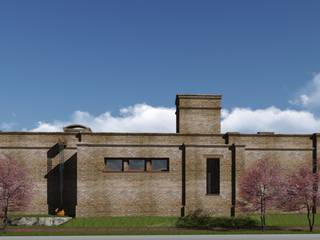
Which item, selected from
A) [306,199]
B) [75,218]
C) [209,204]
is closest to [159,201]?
[209,204]

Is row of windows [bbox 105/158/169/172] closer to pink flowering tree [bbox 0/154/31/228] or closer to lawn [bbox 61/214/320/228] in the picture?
lawn [bbox 61/214/320/228]

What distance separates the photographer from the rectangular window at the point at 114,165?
35.1 metres

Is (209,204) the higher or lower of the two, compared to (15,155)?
lower

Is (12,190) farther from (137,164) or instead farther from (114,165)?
(137,164)

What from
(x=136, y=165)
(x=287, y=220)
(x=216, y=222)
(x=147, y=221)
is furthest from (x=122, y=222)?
(x=287, y=220)

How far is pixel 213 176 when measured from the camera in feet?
123

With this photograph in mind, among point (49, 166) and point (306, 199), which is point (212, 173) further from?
point (49, 166)

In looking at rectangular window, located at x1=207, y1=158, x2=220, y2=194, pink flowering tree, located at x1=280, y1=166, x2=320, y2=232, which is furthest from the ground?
rectangular window, located at x1=207, y1=158, x2=220, y2=194

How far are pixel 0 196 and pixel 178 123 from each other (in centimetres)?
1874

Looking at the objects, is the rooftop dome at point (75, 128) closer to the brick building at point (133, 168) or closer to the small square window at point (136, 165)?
the brick building at point (133, 168)

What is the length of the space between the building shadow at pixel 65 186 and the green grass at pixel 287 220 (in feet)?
54.2

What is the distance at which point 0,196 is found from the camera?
27.2m

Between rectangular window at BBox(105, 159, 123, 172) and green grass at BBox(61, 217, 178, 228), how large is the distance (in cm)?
435

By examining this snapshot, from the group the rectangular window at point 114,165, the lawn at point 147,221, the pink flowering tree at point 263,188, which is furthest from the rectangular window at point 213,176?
the rectangular window at point 114,165
